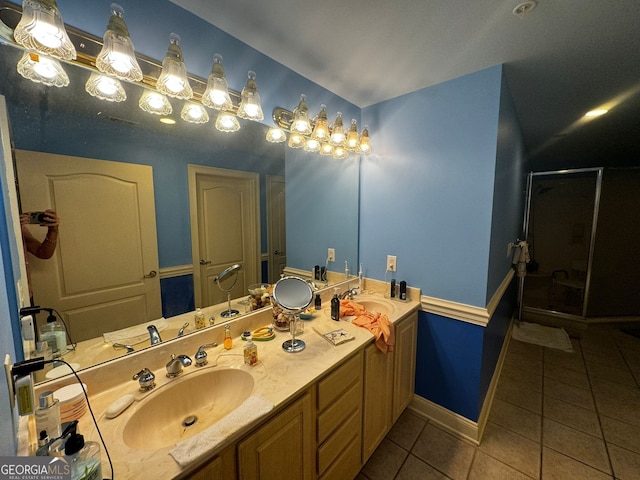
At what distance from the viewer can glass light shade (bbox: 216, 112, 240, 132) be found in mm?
1256

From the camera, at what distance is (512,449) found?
5.21ft

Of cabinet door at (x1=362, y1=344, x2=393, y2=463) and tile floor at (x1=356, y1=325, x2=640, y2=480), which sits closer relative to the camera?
cabinet door at (x1=362, y1=344, x2=393, y2=463)

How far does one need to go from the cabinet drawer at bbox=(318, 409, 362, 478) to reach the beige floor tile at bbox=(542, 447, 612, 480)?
1.11 metres

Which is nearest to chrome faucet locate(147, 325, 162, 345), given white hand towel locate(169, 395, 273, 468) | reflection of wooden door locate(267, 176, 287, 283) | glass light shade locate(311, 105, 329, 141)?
white hand towel locate(169, 395, 273, 468)

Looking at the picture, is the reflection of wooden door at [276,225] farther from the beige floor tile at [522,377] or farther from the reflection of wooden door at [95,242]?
the beige floor tile at [522,377]

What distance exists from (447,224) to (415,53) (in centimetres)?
103

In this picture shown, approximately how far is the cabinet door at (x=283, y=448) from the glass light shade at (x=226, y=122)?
129 cm

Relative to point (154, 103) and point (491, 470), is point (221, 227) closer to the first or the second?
point (154, 103)

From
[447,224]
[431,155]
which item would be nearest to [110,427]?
[447,224]

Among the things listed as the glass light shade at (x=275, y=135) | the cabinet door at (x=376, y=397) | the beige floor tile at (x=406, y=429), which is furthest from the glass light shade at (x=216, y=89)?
the beige floor tile at (x=406, y=429)

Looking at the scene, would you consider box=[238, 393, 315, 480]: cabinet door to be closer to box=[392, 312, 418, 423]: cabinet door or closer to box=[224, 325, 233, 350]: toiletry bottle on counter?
box=[224, 325, 233, 350]: toiletry bottle on counter

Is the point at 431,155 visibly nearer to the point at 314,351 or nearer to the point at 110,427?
the point at 314,351

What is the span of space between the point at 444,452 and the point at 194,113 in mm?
2416

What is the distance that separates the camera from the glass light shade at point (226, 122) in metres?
1.26
